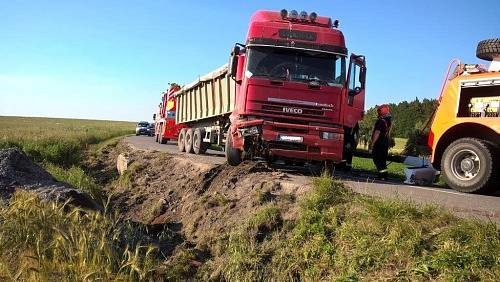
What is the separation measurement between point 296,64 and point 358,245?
248 inches

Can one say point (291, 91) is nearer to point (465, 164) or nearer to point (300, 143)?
point (300, 143)

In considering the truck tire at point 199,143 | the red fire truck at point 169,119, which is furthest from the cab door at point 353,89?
the red fire truck at point 169,119

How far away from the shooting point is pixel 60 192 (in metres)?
8.23

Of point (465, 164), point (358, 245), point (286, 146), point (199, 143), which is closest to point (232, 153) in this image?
point (286, 146)

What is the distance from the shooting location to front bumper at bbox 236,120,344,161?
1059cm

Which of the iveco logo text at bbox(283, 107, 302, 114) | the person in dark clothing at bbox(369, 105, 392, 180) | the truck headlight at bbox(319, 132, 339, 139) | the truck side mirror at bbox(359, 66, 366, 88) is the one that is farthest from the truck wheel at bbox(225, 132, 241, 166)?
the person in dark clothing at bbox(369, 105, 392, 180)

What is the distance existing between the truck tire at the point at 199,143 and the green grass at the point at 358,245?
11365mm

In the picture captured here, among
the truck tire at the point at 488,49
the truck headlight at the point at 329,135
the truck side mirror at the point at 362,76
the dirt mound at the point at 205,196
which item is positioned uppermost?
the truck tire at the point at 488,49

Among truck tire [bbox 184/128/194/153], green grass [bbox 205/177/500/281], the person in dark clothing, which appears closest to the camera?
green grass [bbox 205/177/500/281]

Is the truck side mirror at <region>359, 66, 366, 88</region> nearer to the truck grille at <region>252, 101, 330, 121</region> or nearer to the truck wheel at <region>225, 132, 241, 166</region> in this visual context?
the truck grille at <region>252, 101, 330, 121</region>

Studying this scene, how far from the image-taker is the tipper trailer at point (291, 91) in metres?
10.7

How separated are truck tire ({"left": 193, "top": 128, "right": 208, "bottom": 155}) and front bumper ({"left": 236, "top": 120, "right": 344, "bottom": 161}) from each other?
25.8ft

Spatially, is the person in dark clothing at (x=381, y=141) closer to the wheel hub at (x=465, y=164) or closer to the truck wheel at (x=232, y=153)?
the wheel hub at (x=465, y=164)

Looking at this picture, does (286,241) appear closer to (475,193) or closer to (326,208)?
(326,208)
